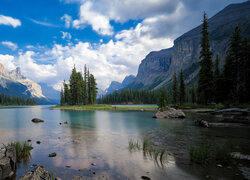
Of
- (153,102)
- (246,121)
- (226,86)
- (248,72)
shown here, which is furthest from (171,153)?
(153,102)

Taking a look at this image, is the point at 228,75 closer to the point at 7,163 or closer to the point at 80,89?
the point at 7,163

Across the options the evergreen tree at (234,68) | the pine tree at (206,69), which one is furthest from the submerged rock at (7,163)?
the pine tree at (206,69)

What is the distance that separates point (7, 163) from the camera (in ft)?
26.3

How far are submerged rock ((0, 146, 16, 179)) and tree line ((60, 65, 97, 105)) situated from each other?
3094 inches

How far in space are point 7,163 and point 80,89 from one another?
80.1 meters

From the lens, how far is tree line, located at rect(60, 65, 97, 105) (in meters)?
86.8

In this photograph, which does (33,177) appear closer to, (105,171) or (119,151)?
(105,171)

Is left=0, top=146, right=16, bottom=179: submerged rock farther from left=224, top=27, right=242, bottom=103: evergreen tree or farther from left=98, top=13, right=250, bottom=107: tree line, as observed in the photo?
left=224, top=27, right=242, bottom=103: evergreen tree

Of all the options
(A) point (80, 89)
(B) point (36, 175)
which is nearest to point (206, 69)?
(B) point (36, 175)

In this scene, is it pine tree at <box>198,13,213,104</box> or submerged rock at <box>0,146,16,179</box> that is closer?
submerged rock at <box>0,146,16,179</box>

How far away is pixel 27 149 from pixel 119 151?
24.4 feet

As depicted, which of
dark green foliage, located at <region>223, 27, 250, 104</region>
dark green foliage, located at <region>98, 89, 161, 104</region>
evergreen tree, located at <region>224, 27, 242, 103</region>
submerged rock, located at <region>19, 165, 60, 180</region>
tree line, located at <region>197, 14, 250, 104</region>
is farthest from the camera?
dark green foliage, located at <region>98, 89, 161, 104</region>

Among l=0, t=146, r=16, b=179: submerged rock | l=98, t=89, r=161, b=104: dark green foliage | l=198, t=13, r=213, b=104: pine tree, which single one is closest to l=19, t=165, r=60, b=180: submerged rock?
l=0, t=146, r=16, b=179: submerged rock

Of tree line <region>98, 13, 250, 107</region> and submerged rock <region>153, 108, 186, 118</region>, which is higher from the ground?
tree line <region>98, 13, 250, 107</region>
